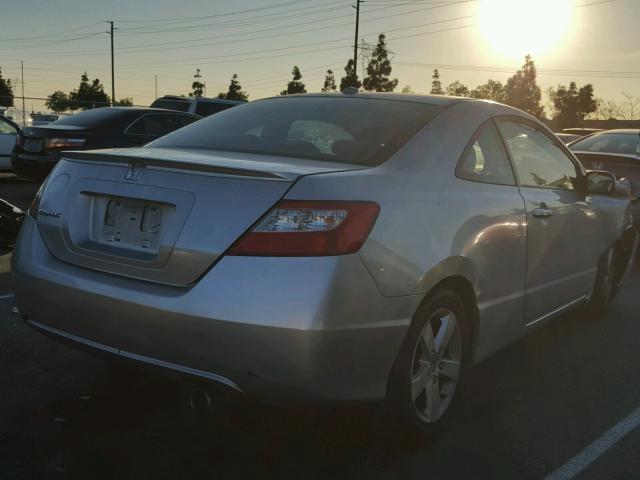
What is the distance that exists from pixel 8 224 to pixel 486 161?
17.8ft

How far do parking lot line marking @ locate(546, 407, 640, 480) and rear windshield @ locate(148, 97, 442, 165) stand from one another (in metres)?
1.52

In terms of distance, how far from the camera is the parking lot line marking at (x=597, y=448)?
301 cm

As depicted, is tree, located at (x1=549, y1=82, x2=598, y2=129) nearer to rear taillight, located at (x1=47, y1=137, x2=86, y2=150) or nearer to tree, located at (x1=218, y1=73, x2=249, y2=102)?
tree, located at (x1=218, y1=73, x2=249, y2=102)

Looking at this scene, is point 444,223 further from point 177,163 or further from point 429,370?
point 177,163

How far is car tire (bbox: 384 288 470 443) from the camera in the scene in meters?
2.92

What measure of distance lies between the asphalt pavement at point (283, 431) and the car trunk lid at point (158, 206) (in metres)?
0.74

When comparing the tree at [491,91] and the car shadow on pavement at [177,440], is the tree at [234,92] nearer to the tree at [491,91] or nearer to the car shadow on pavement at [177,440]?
the tree at [491,91]

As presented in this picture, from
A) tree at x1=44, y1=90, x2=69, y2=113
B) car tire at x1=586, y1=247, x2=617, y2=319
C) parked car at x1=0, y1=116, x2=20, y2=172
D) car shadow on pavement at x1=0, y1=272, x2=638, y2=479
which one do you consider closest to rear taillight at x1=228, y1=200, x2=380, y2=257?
car shadow on pavement at x1=0, y1=272, x2=638, y2=479

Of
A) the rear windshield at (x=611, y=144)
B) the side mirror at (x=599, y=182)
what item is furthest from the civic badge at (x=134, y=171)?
the rear windshield at (x=611, y=144)

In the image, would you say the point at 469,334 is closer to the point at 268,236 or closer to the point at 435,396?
the point at 435,396

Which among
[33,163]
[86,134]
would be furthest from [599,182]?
[33,163]

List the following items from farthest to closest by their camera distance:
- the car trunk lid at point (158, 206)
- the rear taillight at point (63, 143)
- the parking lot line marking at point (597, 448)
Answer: the rear taillight at point (63, 143), the parking lot line marking at point (597, 448), the car trunk lid at point (158, 206)

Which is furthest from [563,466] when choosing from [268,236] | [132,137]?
Answer: [132,137]

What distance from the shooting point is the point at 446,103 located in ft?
11.8
